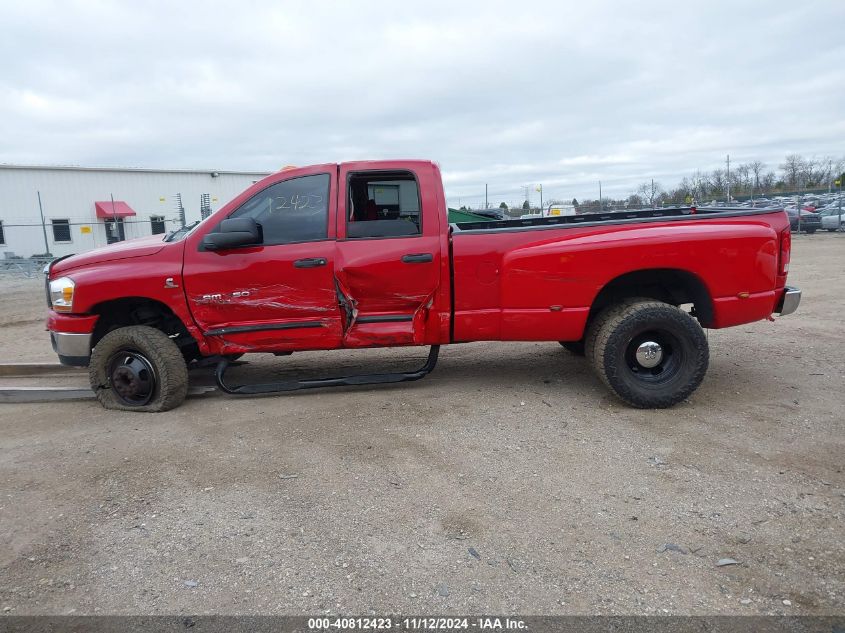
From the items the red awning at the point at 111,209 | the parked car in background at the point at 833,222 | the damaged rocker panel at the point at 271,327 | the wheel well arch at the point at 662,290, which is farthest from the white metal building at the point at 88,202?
the parked car in background at the point at 833,222

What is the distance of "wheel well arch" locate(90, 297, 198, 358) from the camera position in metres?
4.95

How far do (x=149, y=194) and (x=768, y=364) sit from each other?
29667 millimetres

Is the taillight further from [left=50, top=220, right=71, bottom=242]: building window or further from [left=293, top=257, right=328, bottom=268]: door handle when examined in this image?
[left=50, top=220, right=71, bottom=242]: building window

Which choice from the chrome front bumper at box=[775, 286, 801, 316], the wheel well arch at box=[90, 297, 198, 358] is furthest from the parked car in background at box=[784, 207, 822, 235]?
the wheel well arch at box=[90, 297, 198, 358]

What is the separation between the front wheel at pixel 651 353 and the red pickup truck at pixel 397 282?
1 centimetres

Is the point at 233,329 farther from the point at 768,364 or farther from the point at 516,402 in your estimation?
the point at 768,364

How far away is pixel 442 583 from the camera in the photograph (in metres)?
2.61

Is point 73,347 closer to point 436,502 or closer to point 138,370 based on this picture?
point 138,370

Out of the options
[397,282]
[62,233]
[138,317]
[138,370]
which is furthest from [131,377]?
[62,233]

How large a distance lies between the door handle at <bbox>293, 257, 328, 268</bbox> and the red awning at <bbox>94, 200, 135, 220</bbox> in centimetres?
2601

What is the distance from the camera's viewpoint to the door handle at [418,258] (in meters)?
4.65

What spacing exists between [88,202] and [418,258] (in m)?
28.1

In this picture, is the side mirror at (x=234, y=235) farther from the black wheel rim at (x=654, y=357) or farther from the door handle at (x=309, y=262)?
the black wheel rim at (x=654, y=357)

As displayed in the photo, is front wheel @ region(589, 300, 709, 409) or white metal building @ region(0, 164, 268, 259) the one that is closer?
front wheel @ region(589, 300, 709, 409)
